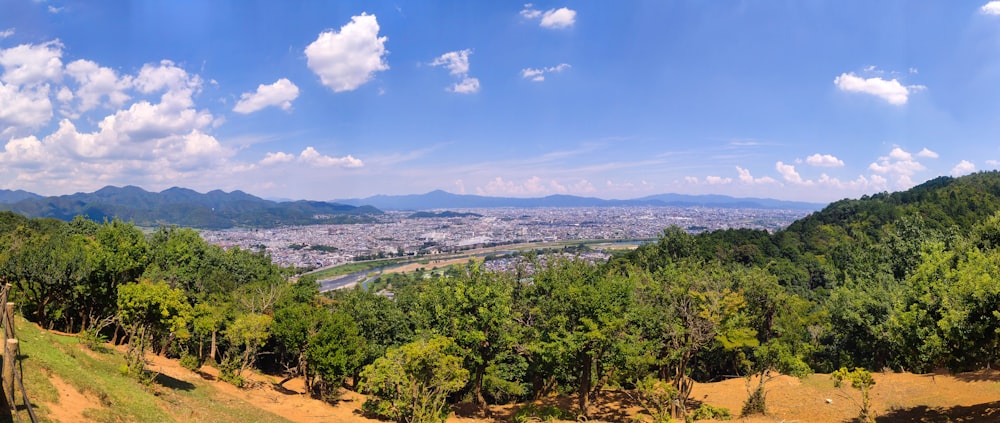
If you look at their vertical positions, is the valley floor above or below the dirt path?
below

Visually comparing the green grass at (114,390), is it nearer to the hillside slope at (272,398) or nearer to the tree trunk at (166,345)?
the hillside slope at (272,398)

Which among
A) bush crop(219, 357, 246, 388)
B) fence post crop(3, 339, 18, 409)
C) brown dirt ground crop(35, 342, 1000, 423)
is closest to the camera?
fence post crop(3, 339, 18, 409)

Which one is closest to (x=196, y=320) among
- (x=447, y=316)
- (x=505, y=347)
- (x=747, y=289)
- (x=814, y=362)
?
(x=447, y=316)

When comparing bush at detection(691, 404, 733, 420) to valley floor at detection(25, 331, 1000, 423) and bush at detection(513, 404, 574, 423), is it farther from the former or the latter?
bush at detection(513, 404, 574, 423)

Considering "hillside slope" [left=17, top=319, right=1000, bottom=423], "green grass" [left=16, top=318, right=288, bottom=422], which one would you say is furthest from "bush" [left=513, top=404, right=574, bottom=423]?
"green grass" [left=16, top=318, right=288, bottom=422]

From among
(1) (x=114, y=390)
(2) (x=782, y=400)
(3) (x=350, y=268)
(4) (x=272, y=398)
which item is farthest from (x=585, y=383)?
(3) (x=350, y=268)

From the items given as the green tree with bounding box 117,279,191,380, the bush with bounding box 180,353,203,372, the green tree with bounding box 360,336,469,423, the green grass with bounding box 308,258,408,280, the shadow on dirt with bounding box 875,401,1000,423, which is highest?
the green tree with bounding box 117,279,191,380

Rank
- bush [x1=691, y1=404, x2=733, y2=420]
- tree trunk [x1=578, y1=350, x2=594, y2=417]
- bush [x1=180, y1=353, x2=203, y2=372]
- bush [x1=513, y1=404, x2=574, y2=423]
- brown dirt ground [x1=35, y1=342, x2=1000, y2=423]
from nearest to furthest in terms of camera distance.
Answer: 1. brown dirt ground [x1=35, y1=342, x2=1000, y2=423]
2. bush [x1=691, y1=404, x2=733, y2=420]
3. tree trunk [x1=578, y1=350, x2=594, y2=417]
4. bush [x1=513, y1=404, x2=574, y2=423]
5. bush [x1=180, y1=353, x2=203, y2=372]

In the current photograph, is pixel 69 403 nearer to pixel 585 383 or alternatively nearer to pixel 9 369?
pixel 9 369

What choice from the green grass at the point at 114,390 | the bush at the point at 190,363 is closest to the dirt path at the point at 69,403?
the green grass at the point at 114,390
